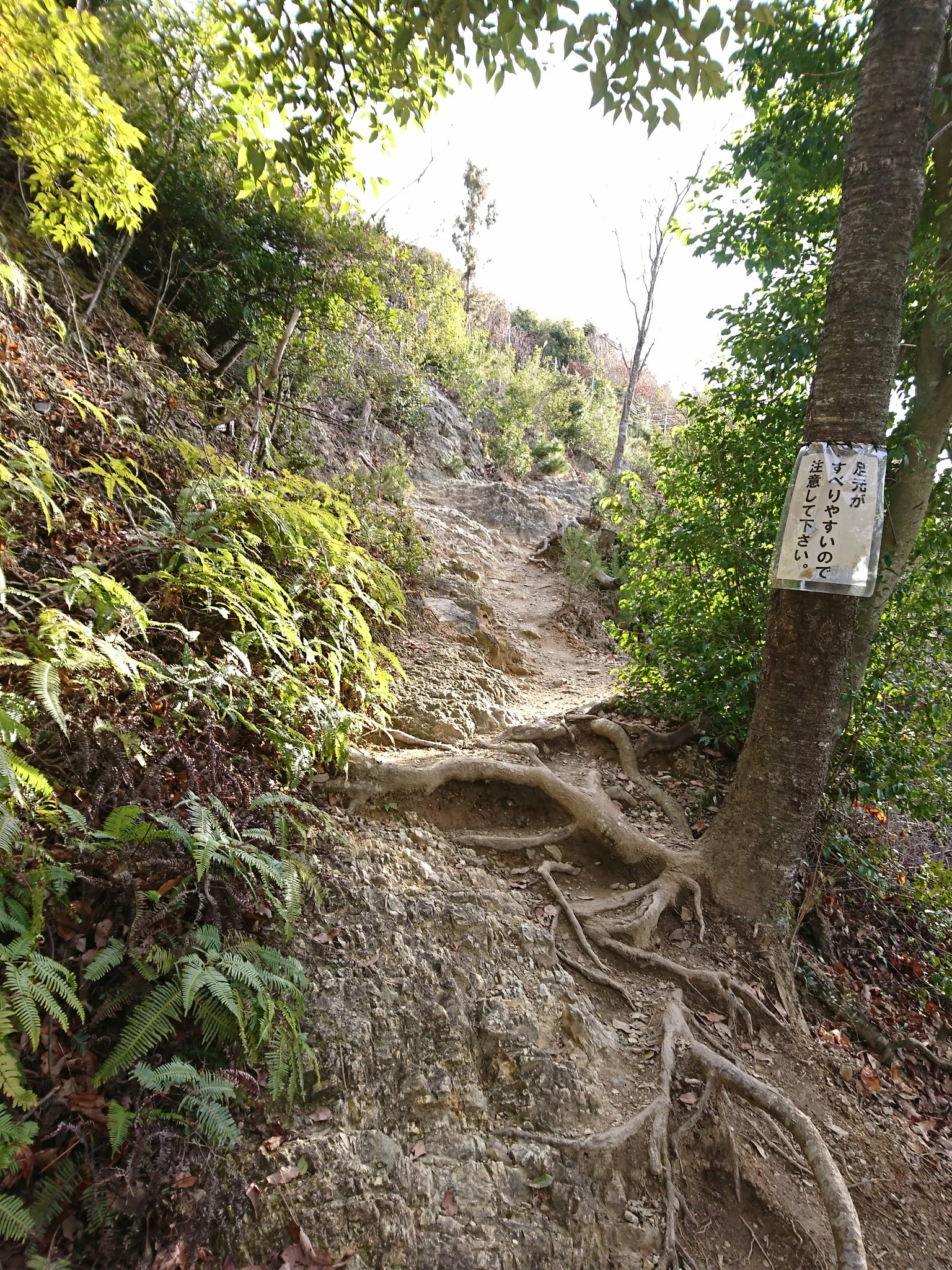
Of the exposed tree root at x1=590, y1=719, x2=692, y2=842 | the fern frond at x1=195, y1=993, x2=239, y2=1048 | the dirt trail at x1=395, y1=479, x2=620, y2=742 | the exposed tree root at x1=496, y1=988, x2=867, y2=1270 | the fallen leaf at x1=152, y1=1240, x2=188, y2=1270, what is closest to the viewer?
the fallen leaf at x1=152, y1=1240, x2=188, y2=1270

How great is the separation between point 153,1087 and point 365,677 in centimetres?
263

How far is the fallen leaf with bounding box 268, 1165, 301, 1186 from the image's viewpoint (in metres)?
1.72

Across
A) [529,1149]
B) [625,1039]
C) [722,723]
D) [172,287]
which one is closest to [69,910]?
[529,1149]

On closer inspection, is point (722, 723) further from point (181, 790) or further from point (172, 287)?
point (172, 287)

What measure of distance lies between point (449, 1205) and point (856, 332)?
12.4 feet

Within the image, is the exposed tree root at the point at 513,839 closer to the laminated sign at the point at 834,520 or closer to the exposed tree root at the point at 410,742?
the exposed tree root at the point at 410,742

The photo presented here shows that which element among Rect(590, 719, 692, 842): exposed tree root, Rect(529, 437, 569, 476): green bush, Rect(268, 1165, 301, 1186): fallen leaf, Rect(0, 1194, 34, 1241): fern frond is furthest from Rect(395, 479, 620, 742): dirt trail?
Rect(529, 437, 569, 476): green bush

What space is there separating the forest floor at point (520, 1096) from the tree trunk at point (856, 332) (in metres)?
1.16

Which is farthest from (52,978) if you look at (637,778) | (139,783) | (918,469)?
(918,469)

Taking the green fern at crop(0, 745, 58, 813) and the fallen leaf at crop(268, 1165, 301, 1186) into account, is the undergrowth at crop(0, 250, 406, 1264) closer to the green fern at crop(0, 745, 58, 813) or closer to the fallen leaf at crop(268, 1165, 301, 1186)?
the green fern at crop(0, 745, 58, 813)

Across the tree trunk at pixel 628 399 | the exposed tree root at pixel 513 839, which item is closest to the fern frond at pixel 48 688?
the exposed tree root at pixel 513 839

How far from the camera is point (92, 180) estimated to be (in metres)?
3.57

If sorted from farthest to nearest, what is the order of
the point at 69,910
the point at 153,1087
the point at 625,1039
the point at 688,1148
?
1. the point at 625,1039
2. the point at 688,1148
3. the point at 69,910
4. the point at 153,1087

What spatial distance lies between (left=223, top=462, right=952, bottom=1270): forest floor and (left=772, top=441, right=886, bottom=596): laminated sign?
194 cm
